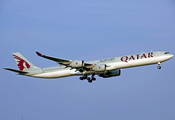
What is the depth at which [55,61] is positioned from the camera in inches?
2955

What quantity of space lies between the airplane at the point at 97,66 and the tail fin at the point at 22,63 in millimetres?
1943

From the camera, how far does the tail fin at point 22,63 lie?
8581 cm

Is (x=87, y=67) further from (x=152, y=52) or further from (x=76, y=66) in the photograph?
(x=152, y=52)

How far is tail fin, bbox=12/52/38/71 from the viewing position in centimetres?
8581

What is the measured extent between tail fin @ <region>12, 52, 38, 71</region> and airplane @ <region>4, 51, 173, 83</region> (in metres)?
1.94

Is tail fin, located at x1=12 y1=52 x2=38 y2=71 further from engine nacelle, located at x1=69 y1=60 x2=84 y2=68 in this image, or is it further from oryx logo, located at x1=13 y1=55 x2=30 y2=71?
engine nacelle, located at x1=69 y1=60 x2=84 y2=68

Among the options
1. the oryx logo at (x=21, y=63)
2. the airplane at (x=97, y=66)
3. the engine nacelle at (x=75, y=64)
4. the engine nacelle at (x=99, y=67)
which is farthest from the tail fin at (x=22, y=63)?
the engine nacelle at (x=99, y=67)

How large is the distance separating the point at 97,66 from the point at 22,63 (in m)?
19.9

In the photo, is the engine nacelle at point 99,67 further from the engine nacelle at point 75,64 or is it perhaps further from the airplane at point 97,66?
the engine nacelle at point 75,64

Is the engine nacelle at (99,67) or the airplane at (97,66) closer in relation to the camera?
the airplane at (97,66)

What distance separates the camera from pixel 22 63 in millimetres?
86562

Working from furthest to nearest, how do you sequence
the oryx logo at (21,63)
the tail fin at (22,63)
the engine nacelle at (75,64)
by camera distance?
1. the oryx logo at (21,63)
2. the tail fin at (22,63)
3. the engine nacelle at (75,64)

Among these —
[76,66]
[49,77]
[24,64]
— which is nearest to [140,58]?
[76,66]

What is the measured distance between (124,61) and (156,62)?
269 inches
